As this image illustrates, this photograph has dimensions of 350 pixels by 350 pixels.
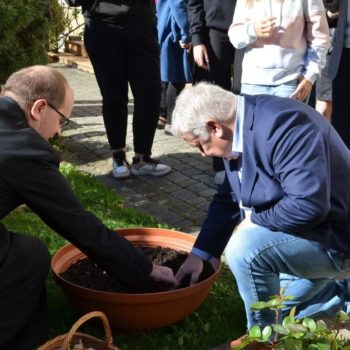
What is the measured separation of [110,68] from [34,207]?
251 centimetres

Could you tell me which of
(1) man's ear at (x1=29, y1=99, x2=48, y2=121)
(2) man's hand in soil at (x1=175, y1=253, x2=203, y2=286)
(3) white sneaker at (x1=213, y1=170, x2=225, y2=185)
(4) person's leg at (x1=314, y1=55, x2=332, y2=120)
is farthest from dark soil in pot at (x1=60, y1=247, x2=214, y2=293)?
(4) person's leg at (x1=314, y1=55, x2=332, y2=120)

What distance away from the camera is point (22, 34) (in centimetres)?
503

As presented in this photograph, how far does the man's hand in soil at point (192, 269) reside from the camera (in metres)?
3.00

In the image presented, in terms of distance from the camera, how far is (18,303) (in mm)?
2566

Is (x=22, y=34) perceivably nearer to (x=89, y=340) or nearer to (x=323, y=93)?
(x=323, y=93)

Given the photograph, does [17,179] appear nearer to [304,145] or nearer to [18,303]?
[18,303]

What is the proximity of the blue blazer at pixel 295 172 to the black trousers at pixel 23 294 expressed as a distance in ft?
3.06

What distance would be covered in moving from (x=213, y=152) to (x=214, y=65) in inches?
90.7

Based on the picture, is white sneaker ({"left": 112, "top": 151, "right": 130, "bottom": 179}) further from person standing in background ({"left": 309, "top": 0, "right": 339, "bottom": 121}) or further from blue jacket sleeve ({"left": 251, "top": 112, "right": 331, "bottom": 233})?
blue jacket sleeve ({"left": 251, "top": 112, "right": 331, "bottom": 233})

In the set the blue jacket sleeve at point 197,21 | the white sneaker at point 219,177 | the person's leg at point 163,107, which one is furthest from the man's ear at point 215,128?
the person's leg at point 163,107

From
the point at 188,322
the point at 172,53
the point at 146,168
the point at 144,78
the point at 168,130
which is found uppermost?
the point at 144,78

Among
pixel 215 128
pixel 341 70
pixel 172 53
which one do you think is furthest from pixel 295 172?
pixel 172 53

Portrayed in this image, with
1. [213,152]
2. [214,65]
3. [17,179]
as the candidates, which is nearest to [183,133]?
[213,152]

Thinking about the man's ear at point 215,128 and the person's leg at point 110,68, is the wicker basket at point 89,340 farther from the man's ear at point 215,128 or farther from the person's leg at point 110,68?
the person's leg at point 110,68
